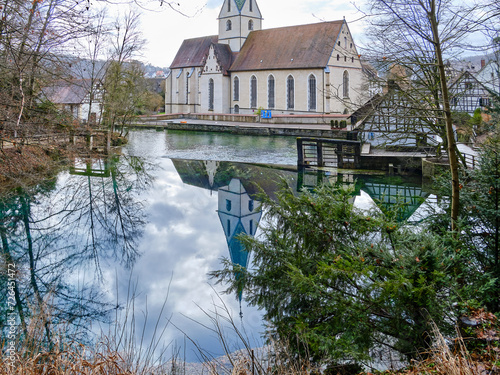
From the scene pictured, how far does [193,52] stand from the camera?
177 ft

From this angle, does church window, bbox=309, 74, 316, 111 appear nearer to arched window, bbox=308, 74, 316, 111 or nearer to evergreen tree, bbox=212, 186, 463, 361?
arched window, bbox=308, 74, 316, 111

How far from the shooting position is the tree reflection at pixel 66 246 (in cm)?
649

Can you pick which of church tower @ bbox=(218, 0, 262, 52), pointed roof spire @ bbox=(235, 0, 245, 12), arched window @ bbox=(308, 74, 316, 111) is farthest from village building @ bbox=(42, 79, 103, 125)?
pointed roof spire @ bbox=(235, 0, 245, 12)

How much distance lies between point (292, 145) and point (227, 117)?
565 inches

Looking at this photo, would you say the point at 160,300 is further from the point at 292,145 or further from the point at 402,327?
the point at 292,145

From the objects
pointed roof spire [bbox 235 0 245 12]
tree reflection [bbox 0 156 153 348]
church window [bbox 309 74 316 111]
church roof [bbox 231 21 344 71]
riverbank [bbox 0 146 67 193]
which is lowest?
tree reflection [bbox 0 156 153 348]

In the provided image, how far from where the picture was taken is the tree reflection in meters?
6.49

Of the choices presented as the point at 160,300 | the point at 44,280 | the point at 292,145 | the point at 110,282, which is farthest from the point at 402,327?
the point at 292,145

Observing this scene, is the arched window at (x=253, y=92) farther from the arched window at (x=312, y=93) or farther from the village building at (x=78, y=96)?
the village building at (x=78, y=96)

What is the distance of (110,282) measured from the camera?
8250 millimetres

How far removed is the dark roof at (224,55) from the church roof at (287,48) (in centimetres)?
89

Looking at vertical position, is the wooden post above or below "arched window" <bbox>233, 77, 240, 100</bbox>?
below

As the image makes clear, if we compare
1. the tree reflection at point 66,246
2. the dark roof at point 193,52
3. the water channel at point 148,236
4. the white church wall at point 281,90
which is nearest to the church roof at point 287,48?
the white church wall at point 281,90

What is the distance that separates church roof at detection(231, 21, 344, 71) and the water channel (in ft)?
72.0
